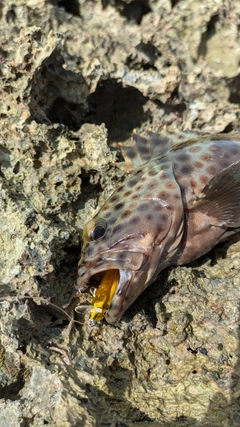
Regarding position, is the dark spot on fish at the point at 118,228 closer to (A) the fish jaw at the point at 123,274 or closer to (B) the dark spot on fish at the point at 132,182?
(A) the fish jaw at the point at 123,274

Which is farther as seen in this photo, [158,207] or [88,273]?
[158,207]

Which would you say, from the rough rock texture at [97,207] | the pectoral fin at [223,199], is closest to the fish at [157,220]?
the pectoral fin at [223,199]

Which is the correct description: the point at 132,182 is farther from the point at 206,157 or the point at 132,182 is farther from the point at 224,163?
the point at 224,163

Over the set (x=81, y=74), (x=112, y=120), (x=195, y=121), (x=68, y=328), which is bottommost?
(x=68, y=328)

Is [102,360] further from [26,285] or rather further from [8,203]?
[8,203]

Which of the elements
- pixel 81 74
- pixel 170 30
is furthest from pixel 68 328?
pixel 170 30

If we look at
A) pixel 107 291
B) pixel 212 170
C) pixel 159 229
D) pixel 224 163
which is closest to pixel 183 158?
pixel 212 170

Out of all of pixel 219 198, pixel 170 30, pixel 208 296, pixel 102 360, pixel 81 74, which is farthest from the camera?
pixel 170 30

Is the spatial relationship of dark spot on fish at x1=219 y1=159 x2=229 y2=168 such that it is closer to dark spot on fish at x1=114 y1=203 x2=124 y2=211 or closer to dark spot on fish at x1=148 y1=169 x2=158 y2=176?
dark spot on fish at x1=148 y1=169 x2=158 y2=176

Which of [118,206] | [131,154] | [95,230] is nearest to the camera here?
[95,230]
